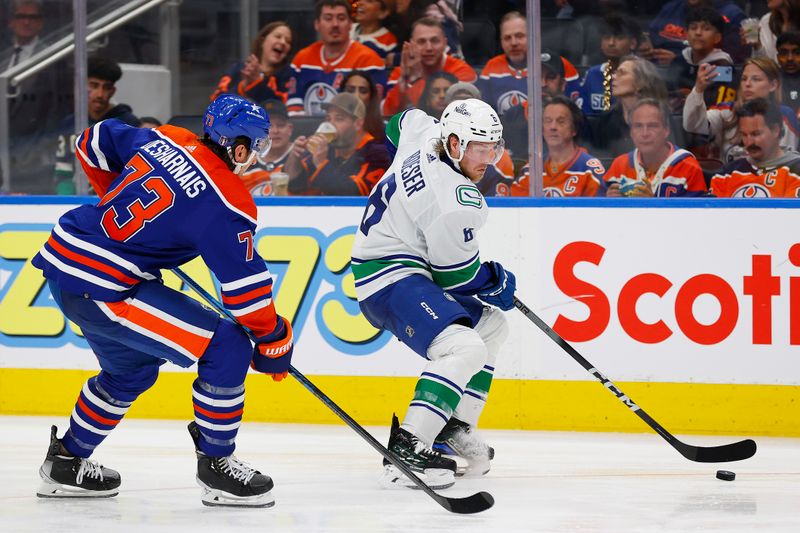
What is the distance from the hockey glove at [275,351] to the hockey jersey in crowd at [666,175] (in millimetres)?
1832

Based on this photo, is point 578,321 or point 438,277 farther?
point 578,321

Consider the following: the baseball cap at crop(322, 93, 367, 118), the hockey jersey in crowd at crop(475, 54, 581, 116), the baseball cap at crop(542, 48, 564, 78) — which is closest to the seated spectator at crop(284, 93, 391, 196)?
the baseball cap at crop(322, 93, 367, 118)

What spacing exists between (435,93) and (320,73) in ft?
1.63

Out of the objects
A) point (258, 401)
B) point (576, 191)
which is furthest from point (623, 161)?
point (258, 401)

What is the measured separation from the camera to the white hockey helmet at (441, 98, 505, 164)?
366cm

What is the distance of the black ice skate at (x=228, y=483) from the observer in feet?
11.2

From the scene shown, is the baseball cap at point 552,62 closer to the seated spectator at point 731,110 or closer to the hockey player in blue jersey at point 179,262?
the seated spectator at point 731,110

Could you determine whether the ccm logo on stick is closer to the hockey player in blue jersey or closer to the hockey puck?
the hockey puck

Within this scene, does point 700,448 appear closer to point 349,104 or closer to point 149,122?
point 349,104

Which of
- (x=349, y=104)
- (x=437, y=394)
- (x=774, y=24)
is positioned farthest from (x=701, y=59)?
(x=437, y=394)

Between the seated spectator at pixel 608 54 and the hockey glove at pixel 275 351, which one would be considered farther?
the seated spectator at pixel 608 54

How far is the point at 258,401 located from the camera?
4.96m

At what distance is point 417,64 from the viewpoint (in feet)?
16.4

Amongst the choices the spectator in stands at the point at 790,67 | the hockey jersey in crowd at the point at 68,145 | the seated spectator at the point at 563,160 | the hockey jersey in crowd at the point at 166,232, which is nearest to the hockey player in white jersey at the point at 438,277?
the hockey jersey in crowd at the point at 166,232
